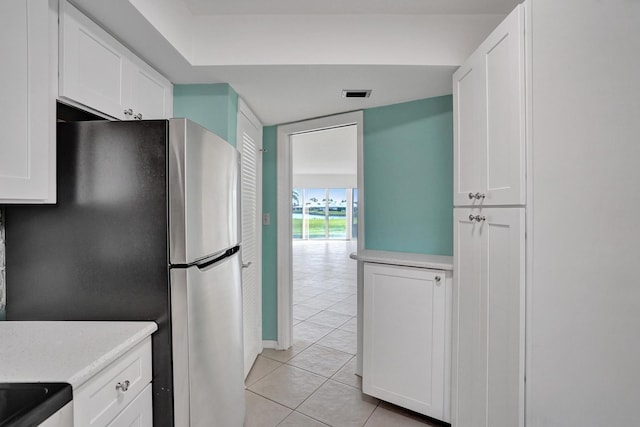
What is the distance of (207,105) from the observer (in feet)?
6.46


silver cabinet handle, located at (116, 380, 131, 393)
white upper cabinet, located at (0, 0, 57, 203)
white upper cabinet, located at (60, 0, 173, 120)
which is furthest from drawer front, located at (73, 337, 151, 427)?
white upper cabinet, located at (60, 0, 173, 120)

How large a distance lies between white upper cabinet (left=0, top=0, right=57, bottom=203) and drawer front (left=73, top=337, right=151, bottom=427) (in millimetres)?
605

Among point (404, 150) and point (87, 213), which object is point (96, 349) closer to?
point (87, 213)

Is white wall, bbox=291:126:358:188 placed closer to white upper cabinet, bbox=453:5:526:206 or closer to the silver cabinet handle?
white upper cabinet, bbox=453:5:526:206

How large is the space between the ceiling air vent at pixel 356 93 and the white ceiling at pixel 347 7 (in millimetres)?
470

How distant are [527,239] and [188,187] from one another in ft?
4.20

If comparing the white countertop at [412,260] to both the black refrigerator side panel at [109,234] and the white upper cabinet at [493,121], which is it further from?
the black refrigerator side panel at [109,234]

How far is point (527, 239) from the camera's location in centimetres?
114

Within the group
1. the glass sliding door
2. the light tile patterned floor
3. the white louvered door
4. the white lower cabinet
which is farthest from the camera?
the glass sliding door

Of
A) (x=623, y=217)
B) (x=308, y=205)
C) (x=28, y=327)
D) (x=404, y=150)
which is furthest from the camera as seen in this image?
(x=308, y=205)

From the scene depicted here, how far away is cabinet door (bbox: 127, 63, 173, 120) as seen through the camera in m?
1.56

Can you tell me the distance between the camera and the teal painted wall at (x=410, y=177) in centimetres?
216

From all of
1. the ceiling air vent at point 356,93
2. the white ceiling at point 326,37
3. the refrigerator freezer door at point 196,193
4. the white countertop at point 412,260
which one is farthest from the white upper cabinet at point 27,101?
the white countertop at point 412,260

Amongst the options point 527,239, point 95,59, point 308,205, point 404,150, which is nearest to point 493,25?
point 404,150
